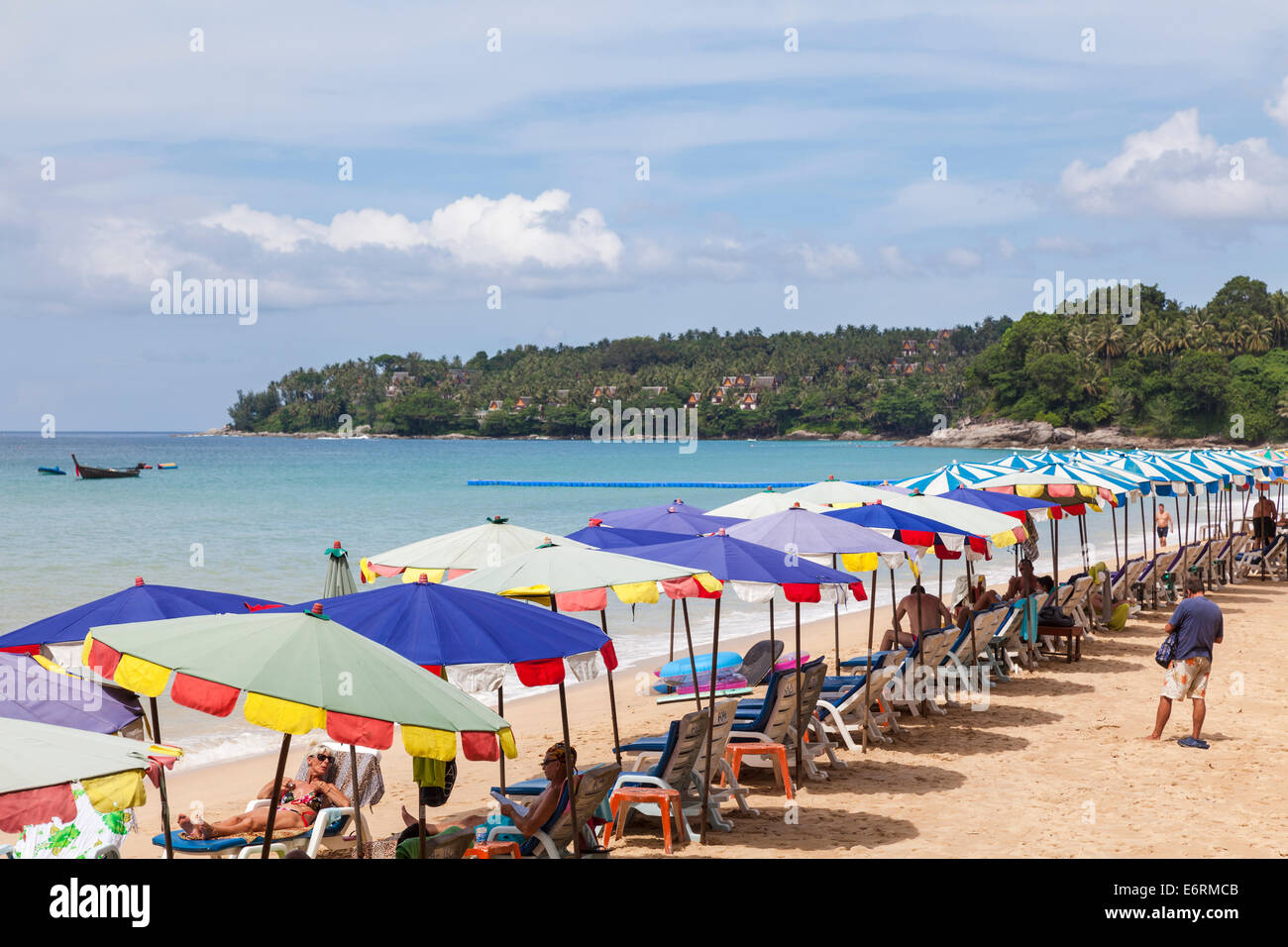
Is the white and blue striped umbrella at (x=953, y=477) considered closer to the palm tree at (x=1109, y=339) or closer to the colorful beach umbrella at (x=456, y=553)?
the colorful beach umbrella at (x=456, y=553)

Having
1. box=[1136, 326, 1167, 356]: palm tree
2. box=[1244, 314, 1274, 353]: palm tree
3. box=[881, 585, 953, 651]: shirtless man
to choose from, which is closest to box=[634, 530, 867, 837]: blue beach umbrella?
box=[881, 585, 953, 651]: shirtless man

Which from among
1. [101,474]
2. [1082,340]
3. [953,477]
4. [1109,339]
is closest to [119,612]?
[953,477]

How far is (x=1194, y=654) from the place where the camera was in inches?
372

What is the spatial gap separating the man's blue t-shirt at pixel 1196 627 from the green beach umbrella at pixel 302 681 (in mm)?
6778

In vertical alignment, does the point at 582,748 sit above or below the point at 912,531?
below

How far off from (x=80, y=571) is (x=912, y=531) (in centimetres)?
2602

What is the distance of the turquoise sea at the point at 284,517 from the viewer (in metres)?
21.9

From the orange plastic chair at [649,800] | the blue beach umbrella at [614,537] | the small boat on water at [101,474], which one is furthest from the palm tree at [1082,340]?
the orange plastic chair at [649,800]

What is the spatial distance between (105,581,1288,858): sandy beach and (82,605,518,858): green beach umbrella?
316 centimetres

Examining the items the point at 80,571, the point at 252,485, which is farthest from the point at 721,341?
the point at 80,571

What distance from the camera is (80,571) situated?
3020 cm

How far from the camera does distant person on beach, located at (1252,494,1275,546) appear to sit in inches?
886

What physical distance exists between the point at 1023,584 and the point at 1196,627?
4.50m
